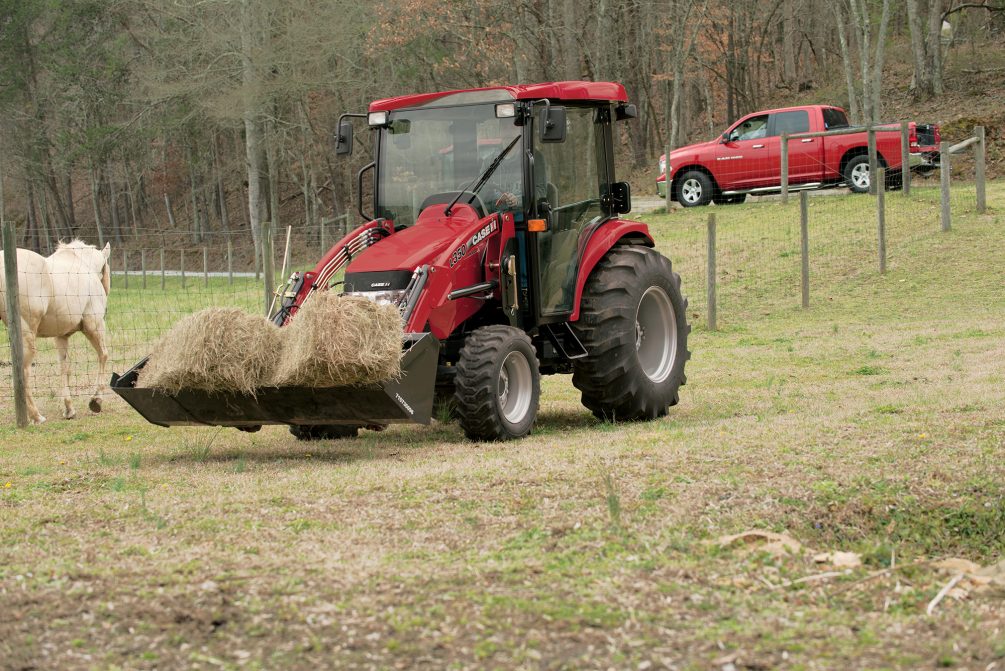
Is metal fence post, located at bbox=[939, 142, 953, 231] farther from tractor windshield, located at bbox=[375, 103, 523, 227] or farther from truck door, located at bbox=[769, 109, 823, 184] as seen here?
tractor windshield, located at bbox=[375, 103, 523, 227]

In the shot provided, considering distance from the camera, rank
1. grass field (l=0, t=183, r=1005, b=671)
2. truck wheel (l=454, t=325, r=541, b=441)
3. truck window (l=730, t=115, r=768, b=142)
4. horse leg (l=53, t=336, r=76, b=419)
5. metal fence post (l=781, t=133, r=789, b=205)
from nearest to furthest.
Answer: grass field (l=0, t=183, r=1005, b=671) → truck wheel (l=454, t=325, r=541, b=441) → horse leg (l=53, t=336, r=76, b=419) → metal fence post (l=781, t=133, r=789, b=205) → truck window (l=730, t=115, r=768, b=142)

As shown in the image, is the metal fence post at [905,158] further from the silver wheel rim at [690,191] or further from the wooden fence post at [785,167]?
the silver wheel rim at [690,191]

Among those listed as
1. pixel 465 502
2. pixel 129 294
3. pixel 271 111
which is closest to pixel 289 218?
Answer: pixel 271 111

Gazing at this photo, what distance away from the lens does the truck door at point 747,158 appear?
26.5 metres

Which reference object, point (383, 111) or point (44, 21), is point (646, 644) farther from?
point (44, 21)

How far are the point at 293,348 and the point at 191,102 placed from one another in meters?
35.6

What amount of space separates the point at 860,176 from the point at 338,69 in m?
17.7

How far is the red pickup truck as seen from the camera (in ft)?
82.7

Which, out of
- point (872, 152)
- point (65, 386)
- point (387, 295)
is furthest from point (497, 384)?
point (872, 152)

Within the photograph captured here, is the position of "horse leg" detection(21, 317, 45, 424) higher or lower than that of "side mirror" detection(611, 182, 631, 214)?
lower

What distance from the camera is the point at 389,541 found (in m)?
Result: 6.07

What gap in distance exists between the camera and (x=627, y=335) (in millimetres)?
10211

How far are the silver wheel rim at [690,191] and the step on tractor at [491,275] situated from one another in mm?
16840

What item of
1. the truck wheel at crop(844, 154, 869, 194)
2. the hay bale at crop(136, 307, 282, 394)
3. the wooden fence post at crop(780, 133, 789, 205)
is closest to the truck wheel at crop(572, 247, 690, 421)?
the hay bale at crop(136, 307, 282, 394)
